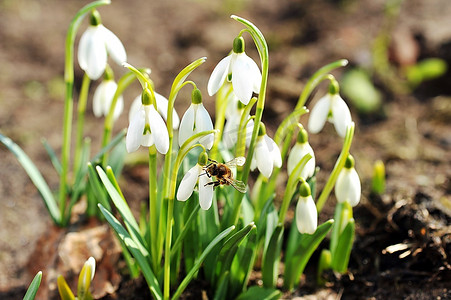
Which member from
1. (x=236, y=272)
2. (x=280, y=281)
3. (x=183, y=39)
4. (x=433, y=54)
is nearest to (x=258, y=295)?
(x=236, y=272)

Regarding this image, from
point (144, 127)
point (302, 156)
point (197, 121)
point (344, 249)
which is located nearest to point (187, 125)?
point (197, 121)

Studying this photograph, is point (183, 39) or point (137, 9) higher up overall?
point (137, 9)

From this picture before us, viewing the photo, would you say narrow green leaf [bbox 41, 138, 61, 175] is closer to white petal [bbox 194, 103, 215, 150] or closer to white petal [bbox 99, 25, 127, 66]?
white petal [bbox 99, 25, 127, 66]

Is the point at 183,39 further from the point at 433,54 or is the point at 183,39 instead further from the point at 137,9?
the point at 433,54

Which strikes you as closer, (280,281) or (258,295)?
(258,295)

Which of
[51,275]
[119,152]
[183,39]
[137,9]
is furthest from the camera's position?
[137,9]

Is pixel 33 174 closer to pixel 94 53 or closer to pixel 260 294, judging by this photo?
pixel 94 53

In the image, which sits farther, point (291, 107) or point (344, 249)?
point (291, 107)
